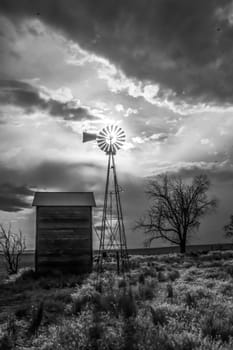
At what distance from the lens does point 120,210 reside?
46.7 ft

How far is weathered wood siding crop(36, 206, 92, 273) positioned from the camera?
17953 mm

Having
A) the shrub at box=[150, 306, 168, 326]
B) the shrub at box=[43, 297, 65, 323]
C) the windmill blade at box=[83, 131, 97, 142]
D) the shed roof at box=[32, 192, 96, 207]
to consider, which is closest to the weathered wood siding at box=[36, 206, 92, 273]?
the shed roof at box=[32, 192, 96, 207]

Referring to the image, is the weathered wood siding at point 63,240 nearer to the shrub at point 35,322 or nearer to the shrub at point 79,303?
the shrub at point 79,303

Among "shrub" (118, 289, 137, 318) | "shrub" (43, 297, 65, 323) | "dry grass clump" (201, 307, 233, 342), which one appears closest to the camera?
"dry grass clump" (201, 307, 233, 342)

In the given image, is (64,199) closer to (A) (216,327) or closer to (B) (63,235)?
(B) (63,235)

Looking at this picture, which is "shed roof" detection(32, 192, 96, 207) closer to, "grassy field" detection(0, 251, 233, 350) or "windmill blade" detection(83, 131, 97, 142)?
"windmill blade" detection(83, 131, 97, 142)

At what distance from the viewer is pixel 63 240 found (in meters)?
18.2

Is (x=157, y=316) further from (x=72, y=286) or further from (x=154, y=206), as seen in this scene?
(x=154, y=206)

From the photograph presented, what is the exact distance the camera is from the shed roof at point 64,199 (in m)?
18.5

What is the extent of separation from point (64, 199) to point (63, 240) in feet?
7.79

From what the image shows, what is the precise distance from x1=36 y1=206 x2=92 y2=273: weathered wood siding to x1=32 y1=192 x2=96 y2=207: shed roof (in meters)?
0.29

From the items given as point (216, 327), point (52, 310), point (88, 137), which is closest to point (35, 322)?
point (52, 310)

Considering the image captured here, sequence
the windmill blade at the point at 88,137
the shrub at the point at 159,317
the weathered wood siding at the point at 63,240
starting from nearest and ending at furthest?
the shrub at the point at 159,317 < the windmill blade at the point at 88,137 < the weathered wood siding at the point at 63,240

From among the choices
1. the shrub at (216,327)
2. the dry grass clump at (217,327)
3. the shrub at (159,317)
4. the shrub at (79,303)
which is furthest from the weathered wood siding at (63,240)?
the shrub at (216,327)
